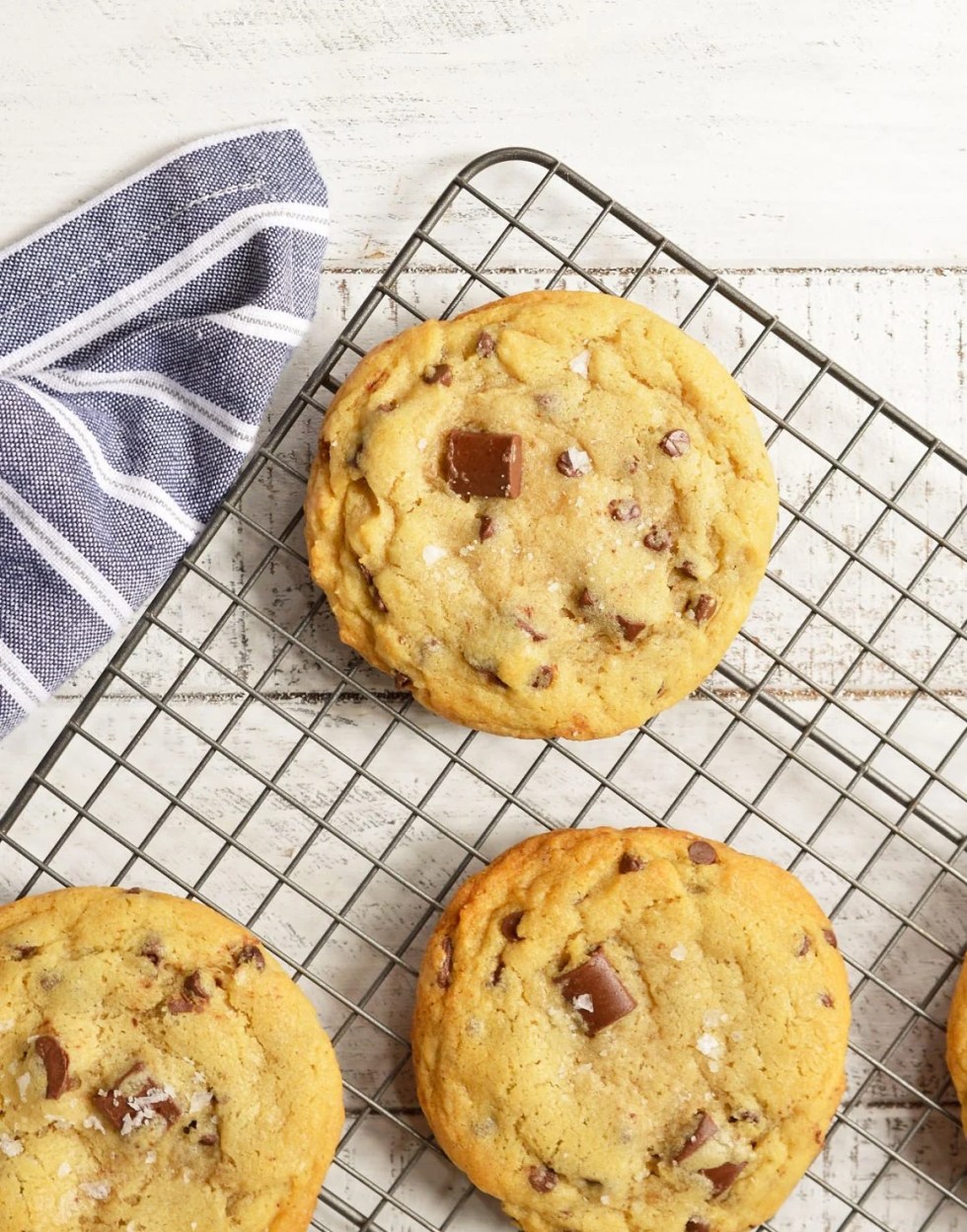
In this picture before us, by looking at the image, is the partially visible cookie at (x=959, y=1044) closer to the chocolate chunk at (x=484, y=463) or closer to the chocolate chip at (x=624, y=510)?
the chocolate chip at (x=624, y=510)

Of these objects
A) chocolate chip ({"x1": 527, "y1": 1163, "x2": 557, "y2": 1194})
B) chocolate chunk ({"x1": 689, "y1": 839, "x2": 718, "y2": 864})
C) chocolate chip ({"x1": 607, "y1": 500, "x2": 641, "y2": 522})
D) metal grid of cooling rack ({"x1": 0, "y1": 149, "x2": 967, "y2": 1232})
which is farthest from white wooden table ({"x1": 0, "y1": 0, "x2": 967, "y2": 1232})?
chocolate chip ({"x1": 607, "y1": 500, "x2": 641, "y2": 522})

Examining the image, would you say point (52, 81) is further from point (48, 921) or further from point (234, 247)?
point (48, 921)

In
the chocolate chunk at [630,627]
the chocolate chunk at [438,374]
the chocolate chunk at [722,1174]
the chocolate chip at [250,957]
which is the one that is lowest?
the chocolate chunk at [722,1174]

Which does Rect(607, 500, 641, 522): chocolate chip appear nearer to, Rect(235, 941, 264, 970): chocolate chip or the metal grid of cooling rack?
the metal grid of cooling rack

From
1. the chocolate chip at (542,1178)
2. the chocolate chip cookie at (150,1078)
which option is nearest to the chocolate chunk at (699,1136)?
the chocolate chip at (542,1178)

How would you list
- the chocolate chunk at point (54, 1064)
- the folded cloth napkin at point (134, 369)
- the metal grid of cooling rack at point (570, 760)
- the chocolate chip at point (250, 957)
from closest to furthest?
the chocolate chunk at point (54, 1064) → the chocolate chip at point (250, 957) → the folded cloth napkin at point (134, 369) → the metal grid of cooling rack at point (570, 760)

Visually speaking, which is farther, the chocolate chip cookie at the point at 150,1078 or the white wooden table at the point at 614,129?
the white wooden table at the point at 614,129
